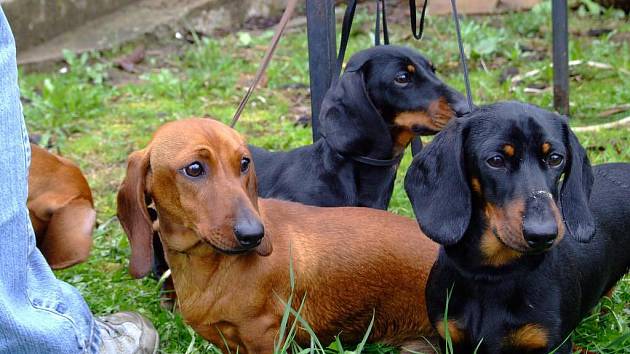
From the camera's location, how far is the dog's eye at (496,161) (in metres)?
2.90

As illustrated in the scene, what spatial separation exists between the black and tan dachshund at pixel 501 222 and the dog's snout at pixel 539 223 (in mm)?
27

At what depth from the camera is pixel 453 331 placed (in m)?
3.15

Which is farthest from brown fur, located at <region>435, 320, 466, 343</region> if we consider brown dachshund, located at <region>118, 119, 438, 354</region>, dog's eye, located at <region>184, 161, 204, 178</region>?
dog's eye, located at <region>184, 161, 204, 178</region>

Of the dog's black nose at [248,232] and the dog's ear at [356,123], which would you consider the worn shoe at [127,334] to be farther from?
the dog's ear at [356,123]

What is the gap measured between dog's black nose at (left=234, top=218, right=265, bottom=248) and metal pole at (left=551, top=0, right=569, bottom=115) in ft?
12.5

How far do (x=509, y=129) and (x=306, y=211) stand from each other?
1053mm

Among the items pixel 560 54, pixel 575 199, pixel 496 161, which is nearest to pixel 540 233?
pixel 496 161

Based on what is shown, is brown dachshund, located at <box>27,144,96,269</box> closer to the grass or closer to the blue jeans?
the grass

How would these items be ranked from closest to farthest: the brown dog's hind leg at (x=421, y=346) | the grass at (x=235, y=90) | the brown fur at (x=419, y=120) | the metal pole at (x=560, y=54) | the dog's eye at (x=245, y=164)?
1. the dog's eye at (x=245, y=164)
2. the brown dog's hind leg at (x=421, y=346)
3. the brown fur at (x=419, y=120)
4. the grass at (x=235, y=90)
5. the metal pole at (x=560, y=54)

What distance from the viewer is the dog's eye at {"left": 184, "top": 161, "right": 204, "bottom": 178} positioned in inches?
125

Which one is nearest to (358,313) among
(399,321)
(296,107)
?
(399,321)

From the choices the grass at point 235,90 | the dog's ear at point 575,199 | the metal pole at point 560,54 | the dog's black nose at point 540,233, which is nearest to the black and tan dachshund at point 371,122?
the grass at point 235,90

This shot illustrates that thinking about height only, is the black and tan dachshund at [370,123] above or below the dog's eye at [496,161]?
below

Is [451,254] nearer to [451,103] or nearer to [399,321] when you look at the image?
[399,321]
